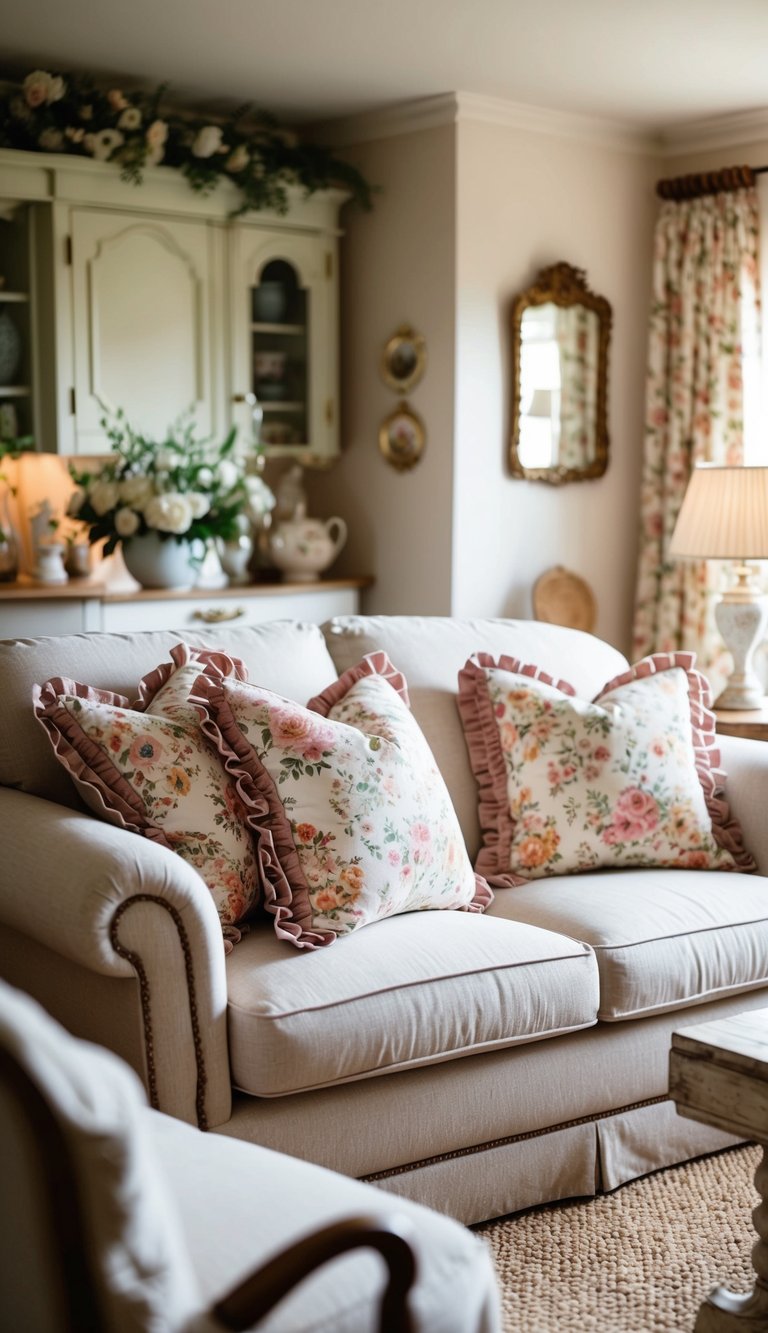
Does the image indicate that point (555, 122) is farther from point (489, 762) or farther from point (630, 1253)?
point (630, 1253)

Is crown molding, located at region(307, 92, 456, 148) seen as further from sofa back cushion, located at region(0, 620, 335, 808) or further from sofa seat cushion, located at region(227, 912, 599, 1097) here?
sofa seat cushion, located at region(227, 912, 599, 1097)

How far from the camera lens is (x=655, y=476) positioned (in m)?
5.54

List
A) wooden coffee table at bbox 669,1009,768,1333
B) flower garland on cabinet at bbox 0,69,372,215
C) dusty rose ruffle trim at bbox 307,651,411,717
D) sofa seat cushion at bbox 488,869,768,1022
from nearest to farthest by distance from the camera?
wooden coffee table at bbox 669,1009,768,1333
sofa seat cushion at bbox 488,869,768,1022
dusty rose ruffle trim at bbox 307,651,411,717
flower garland on cabinet at bbox 0,69,372,215

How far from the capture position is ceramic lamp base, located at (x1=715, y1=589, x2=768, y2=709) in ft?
13.3

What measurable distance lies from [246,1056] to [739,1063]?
2.31 ft

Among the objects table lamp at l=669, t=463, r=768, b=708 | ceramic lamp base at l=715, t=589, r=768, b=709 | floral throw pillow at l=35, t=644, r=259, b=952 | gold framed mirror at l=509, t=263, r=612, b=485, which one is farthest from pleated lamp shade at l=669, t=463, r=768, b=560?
floral throw pillow at l=35, t=644, r=259, b=952

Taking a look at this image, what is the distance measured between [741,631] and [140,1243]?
10.6ft

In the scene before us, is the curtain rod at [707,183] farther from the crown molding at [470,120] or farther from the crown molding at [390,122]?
the crown molding at [390,122]

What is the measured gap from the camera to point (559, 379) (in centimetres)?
533

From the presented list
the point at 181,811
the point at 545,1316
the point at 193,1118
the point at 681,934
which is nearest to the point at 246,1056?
the point at 193,1118

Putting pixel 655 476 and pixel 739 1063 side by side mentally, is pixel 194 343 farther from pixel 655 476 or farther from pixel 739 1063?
pixel 739 1063

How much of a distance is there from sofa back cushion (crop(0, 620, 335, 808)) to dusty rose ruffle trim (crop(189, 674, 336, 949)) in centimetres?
26

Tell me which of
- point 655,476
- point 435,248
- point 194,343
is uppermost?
point 435,248

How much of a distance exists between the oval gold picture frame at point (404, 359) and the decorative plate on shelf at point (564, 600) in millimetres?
865
